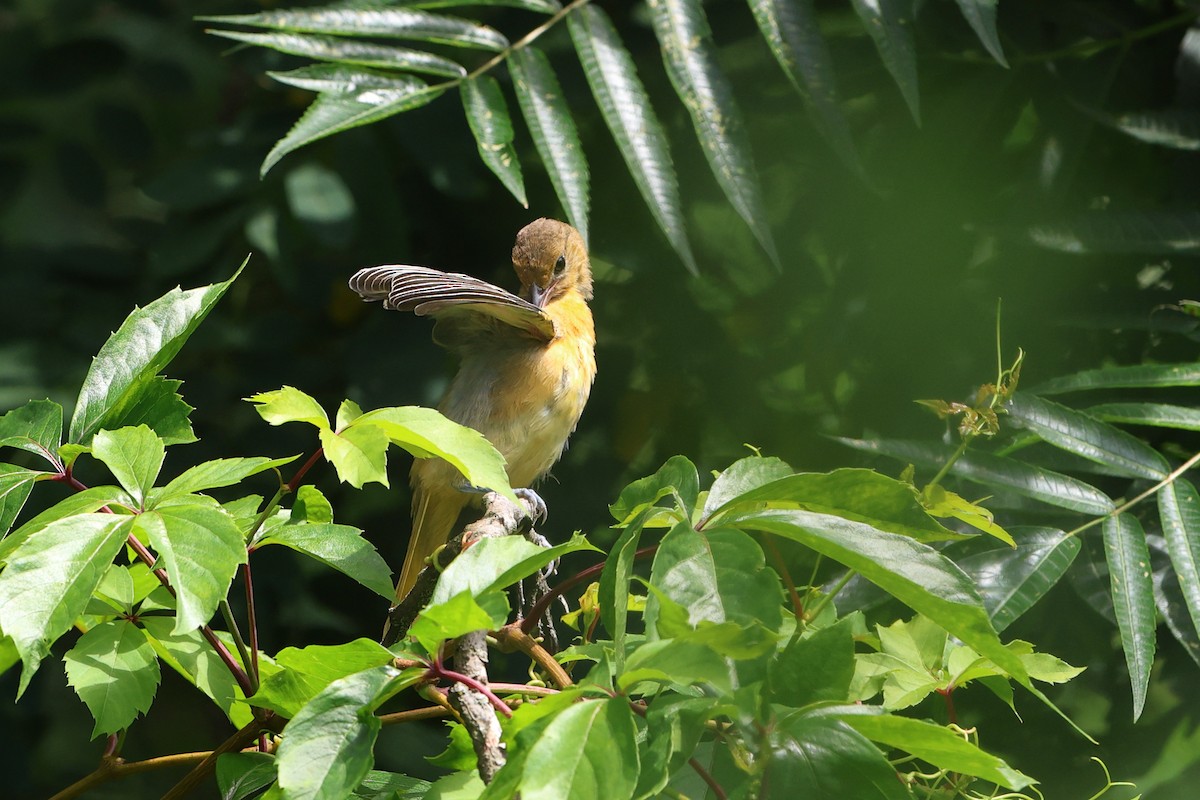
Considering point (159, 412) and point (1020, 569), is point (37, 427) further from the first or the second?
point (1020, 569)

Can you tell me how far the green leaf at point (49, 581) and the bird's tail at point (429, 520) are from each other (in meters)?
1.62

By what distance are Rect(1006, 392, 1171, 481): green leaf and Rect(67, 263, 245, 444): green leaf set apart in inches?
43.5

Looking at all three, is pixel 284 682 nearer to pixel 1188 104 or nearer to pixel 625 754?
pixel 625 754

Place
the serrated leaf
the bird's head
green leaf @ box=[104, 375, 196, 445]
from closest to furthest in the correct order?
green leaf @ box=[104, 375, 196, 445]
the serrated leaf
the bird's head

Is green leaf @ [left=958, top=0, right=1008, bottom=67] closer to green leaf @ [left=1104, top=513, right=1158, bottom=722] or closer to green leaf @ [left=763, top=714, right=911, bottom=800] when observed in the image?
green leaf @ [left=1104, top=513, right=1158, bottom=722]

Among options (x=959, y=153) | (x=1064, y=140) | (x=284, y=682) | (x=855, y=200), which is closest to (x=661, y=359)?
(x=855, y=200)

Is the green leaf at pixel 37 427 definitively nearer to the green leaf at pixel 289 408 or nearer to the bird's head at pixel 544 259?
the green leaf at pixel 289 408

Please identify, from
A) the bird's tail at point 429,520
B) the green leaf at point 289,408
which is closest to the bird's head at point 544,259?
the bird's tail at point 429,520

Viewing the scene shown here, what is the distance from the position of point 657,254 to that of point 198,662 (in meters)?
1.88

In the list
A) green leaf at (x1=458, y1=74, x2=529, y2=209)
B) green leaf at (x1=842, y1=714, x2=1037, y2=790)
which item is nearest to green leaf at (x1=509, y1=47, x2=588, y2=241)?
green leaf at (x1=458, y1=74, x2=529, y2=209)

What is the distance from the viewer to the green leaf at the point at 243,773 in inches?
35.8

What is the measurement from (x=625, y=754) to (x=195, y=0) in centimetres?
259

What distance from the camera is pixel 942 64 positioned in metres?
2.49

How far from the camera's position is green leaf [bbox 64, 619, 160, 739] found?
3.07 feet
